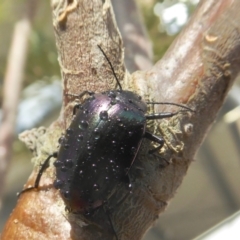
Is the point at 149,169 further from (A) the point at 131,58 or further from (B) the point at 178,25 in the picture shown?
(B) the point at 178,25

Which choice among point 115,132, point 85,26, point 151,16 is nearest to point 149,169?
point 115,132

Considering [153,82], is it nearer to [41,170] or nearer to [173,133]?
[173,133]

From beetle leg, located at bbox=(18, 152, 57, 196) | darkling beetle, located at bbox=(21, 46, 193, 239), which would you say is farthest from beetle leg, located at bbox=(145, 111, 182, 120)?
beetle leg, located at bbox=(18, 152, 57, 196)

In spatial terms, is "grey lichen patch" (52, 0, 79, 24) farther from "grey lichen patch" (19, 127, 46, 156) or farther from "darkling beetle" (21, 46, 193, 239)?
"grey lichen patch" (19, 127, 46, 156)

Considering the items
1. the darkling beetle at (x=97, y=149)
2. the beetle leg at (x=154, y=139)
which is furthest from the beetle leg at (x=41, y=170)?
the beetle leg at (x=154, y=139)

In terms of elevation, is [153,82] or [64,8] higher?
[64,8]

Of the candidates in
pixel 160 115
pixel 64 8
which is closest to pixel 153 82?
pixel 160 115
